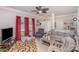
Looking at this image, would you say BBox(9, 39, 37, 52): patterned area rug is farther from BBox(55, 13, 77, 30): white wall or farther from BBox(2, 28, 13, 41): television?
BBox(55, 13, 77, 30): white wall

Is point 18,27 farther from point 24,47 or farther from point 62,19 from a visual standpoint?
point 62,19

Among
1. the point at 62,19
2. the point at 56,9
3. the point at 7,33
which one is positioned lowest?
the point at 7,33

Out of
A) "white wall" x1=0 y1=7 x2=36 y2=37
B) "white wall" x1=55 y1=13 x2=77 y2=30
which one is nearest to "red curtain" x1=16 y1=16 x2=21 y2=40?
"white wall" x1=0 y1=7 x2=36 y2=37

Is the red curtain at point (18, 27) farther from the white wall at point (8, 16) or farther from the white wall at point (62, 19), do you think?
the white wall at point (62, 19)

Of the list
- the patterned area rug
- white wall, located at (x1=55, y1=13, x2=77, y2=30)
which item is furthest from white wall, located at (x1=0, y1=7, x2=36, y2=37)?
white wall, located at (x1=55, y1=13, x2=77, y2=30)

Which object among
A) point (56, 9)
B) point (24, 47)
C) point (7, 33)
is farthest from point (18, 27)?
point (56, 9)

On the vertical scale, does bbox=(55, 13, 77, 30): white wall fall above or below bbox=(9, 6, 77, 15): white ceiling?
below

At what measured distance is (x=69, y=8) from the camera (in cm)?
209

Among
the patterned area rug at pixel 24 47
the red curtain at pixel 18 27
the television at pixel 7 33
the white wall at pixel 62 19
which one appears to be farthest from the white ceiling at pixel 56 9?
the patterned area rug at pixel 24 47

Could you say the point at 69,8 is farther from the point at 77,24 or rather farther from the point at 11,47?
the point at 11,47

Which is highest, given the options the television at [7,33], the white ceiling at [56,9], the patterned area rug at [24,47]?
the white ceiling at [56,9]

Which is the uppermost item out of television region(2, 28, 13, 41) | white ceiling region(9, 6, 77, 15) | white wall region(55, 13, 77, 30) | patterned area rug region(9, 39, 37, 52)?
white ceiling region(9, 6, 77, 15)
